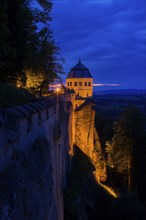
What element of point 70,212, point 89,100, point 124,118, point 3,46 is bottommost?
point 70,212

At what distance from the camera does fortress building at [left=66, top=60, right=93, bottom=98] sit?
1665 inches

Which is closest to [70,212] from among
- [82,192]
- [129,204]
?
[82,192]

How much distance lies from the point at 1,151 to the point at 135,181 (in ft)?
96.8

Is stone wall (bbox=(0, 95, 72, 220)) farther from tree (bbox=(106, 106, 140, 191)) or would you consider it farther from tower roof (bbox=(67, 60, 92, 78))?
tower roof (bbox=(67, 60, 92, 78))

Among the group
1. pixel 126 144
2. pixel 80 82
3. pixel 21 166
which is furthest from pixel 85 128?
pixel 21 166

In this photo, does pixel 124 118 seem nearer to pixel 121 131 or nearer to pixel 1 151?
pixel 121 131

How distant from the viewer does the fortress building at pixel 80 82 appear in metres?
42.3

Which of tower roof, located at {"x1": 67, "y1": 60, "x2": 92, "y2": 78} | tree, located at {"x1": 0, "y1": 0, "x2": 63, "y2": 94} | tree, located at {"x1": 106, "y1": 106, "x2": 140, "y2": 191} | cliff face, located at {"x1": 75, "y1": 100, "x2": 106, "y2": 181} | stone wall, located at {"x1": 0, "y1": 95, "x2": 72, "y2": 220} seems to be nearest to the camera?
stone wall, located at {"x1": 0, "y1": 95, "x2": 72, "y2": 220}

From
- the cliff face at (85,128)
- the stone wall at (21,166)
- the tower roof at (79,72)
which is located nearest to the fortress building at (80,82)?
the tower roof at (79,72)

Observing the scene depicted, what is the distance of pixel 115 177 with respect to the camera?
112 ft

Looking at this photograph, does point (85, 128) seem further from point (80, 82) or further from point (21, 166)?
point (21, 166)

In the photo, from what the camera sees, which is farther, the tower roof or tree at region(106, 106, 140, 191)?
the tower roof

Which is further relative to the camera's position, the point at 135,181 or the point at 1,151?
the point at 135,181

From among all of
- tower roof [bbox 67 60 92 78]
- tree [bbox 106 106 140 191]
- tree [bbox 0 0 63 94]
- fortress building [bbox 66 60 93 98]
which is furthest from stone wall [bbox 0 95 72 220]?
tower roof [bbox 67 60 92 78]
